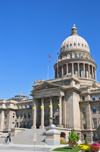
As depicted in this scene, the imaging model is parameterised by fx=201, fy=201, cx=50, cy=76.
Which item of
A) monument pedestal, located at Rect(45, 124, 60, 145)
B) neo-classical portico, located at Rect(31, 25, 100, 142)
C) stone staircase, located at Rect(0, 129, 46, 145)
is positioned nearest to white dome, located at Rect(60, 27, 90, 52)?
neo-classical portico, located at Rect(31, 25, 100, 142)

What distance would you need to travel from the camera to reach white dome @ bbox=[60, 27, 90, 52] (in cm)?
9099

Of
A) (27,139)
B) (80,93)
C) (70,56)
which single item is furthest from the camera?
(70,56)

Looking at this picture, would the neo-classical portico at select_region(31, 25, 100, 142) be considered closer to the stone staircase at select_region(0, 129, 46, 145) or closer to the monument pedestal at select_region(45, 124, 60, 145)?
the stone staircase at select_region(0, 129, 46, 145)

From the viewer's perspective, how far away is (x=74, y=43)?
9138 cm

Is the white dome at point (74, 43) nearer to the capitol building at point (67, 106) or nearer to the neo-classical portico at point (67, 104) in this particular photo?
the capitol building at point (67, 106)

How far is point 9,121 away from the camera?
8319cm

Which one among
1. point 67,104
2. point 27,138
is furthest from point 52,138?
point 67,104

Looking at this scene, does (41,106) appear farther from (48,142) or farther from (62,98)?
(48,142)

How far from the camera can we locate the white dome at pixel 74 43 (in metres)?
91.0

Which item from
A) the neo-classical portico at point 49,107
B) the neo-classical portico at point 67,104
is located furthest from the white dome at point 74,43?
the neo-classical portico at point 49,107

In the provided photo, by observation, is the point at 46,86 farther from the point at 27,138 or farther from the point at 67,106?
the point at 27,138

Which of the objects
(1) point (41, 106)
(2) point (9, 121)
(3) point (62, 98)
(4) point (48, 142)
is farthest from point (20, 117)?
(4) point (48, 142)

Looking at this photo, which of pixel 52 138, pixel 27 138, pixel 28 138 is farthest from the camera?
pixel 27 138

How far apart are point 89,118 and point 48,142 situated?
24.7 metres
